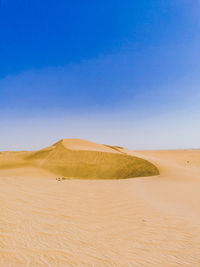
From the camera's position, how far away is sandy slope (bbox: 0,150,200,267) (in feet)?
10.2

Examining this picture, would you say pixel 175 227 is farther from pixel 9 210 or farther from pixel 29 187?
pixel 29 187

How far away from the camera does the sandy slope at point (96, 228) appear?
3100mm

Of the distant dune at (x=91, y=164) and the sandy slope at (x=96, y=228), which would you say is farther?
the distant dune at (x=91, y=164)

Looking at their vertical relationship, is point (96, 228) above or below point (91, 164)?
below

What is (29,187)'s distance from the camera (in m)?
7.33

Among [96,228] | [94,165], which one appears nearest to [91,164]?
[94,165]

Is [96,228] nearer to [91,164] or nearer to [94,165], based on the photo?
[94,165]

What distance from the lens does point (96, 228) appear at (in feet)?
14.2

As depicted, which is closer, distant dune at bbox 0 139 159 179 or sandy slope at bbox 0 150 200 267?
sandy slope at bbox 0 150 200 267

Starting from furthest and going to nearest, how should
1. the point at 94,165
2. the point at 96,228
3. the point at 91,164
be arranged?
1. the point at 91,164
2. the point at 94,165
3. the point at 96,228

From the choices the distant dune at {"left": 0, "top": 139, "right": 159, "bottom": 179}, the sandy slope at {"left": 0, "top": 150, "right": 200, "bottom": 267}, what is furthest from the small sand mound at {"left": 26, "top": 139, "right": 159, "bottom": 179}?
the sandy slope at {"left": 0, "top": 150, "right": 200, "bottom": 267}

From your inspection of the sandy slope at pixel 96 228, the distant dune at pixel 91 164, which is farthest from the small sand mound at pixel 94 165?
the sandy slope at pixel 96 228

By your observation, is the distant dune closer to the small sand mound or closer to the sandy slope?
the small sand mound

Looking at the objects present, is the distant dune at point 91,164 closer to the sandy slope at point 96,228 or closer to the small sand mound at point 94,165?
the small sand mound at point 94,165
